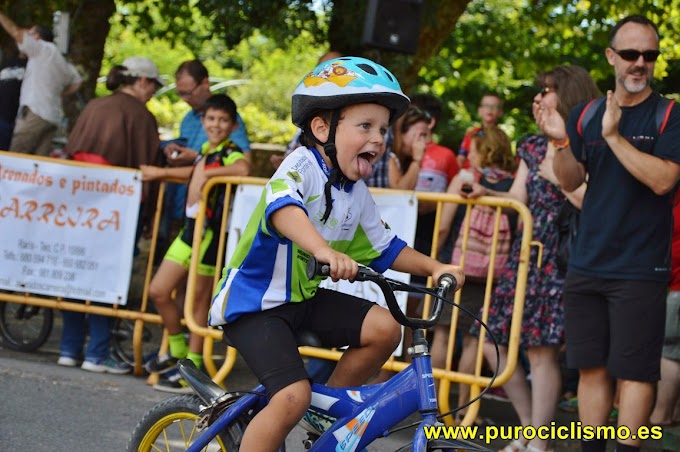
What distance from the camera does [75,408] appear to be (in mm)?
6688

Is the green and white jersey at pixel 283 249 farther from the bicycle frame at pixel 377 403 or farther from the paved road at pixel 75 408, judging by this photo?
the paved road at pixel 75 408

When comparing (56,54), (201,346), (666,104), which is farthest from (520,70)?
(666,104)

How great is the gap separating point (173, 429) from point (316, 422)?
711 mm

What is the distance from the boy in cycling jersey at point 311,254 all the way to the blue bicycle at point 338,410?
0.44 feet

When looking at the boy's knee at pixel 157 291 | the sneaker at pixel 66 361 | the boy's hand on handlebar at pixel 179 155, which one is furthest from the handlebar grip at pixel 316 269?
the boy's hand on handlebar at pixel 179 155

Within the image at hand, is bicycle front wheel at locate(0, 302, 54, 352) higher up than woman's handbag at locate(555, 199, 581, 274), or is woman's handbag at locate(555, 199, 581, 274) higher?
woman's handbag at locate(555, 199, 581, 274)

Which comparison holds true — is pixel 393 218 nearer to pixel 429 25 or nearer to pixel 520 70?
pixel 429 25

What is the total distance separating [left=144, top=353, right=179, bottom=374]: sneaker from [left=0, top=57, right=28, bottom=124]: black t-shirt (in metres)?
3.01

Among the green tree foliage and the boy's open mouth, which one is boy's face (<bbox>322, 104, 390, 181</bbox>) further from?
the green tree foliage

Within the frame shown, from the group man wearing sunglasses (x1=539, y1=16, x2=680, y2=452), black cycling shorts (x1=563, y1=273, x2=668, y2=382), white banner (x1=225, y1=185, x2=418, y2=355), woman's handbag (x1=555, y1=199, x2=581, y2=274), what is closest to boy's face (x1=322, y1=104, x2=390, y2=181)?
man wearing sunglasses (x1=539, y1=16, x2=680, y2=452)

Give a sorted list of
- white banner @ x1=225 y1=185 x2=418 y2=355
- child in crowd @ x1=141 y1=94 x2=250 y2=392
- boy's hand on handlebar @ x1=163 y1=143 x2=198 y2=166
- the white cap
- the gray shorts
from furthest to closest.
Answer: the white cap → boy's hand on handlebar @ x1=163 y1=143 x2=198 y2=166 → child in crowd @ x1=141 y1=94 x2=250 y2=392 → white banner @ x1=225 y1=185 x2=418 y2=355 → the gray shorts

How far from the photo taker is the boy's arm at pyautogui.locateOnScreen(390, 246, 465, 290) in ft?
12.6

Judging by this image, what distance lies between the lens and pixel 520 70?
1758cm

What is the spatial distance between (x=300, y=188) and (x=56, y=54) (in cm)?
624
